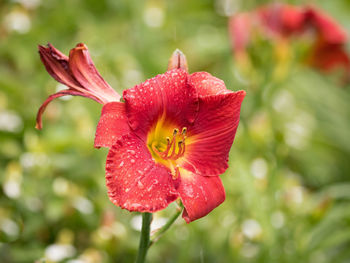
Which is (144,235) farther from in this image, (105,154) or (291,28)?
(291,28)

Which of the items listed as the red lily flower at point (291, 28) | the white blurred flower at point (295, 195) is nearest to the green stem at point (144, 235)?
the white blurred flower at point (295, 195)

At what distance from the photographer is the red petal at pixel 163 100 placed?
47 centimetres

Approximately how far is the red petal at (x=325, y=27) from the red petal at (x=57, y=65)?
0.95m

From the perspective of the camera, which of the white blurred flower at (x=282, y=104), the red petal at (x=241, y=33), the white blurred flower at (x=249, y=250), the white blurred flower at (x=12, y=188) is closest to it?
the white blurred flower at (x=12, y=188)

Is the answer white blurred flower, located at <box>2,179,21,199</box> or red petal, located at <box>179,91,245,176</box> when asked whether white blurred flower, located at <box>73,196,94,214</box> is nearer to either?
white blurred flower, located at <box>2,179,21,199</box>

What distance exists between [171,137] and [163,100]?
0.17ft

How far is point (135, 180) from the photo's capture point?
17.2 inches

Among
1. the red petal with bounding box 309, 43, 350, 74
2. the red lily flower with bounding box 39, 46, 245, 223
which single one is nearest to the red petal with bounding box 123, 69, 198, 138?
the red lily flower with bounding box 39, 46, 245, 223

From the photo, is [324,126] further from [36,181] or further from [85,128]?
[36,181]

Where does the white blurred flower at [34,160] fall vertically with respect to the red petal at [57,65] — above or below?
above

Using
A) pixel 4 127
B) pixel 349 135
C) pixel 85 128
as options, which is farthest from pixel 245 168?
pixel 349 135

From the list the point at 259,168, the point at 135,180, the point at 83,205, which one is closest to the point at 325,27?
the point at 259,168

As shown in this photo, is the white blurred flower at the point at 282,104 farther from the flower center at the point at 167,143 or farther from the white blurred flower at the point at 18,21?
the flower center at the point at 167,143

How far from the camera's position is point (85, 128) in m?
1.12
